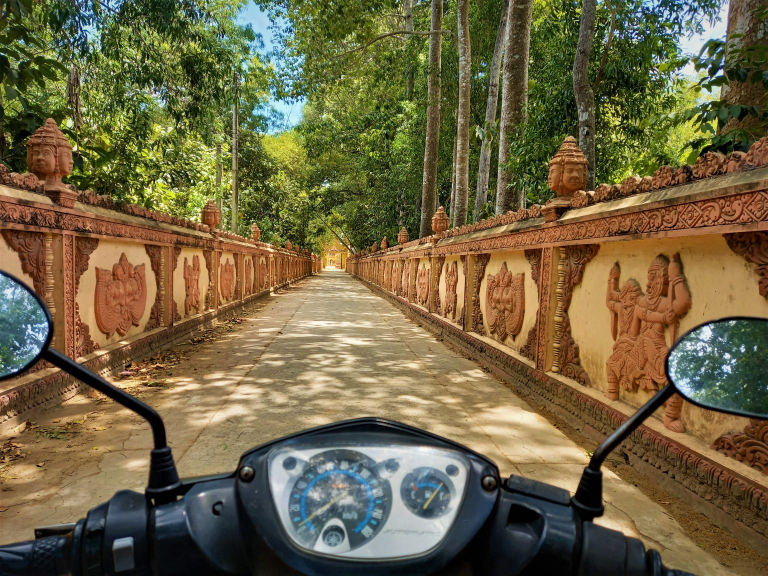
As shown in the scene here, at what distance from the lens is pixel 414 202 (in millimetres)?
23266

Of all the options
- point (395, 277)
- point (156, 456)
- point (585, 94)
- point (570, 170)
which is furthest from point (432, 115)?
point (156, 456)

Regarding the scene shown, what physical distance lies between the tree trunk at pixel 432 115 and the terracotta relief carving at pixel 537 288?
9183 mm

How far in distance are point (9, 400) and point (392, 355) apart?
4.24m

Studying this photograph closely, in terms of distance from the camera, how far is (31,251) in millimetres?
3861

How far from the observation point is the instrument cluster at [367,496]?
2.98ft

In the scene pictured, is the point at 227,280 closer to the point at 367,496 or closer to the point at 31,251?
the point at 31,251

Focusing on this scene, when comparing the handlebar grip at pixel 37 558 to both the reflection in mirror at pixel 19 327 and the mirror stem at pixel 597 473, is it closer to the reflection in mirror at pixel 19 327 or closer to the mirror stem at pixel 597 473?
the reflection in mirror at pixel 19 327

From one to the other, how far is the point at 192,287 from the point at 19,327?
288 inches

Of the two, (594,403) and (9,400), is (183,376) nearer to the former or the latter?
(9,400)

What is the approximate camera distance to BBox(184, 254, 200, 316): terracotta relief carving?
7.84 meters

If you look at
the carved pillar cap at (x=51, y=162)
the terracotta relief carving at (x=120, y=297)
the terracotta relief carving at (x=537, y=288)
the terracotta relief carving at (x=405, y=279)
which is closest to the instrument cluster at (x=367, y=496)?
the terracotta relief carving at (x=537, y=288)

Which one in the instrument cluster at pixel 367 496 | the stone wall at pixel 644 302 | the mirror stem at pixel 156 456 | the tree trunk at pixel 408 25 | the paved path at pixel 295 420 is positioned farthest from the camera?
the tree trunk at pixel 408 25

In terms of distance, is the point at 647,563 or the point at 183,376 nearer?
the point at 647,563

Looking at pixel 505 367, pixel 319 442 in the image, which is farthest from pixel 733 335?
pixel 505 367
